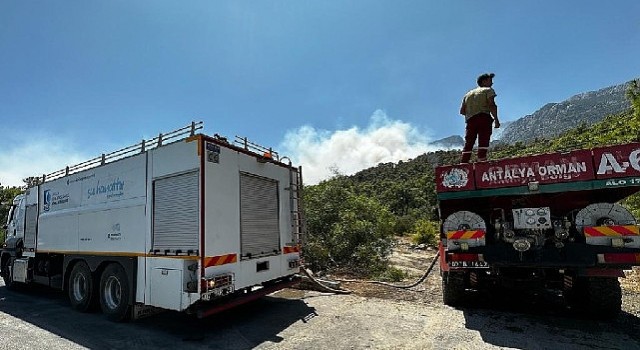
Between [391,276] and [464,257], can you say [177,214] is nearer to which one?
[464,257]

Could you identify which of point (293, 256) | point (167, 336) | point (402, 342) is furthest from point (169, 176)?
Answer: point (402, 342)

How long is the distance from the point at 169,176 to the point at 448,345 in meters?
5.22

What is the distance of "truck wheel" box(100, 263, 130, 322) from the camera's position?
6730 mm

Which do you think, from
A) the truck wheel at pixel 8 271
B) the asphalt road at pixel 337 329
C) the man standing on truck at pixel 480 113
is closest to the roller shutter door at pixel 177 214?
the asphalt road at pixel 337 329

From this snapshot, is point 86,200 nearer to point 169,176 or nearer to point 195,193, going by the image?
point 169,176

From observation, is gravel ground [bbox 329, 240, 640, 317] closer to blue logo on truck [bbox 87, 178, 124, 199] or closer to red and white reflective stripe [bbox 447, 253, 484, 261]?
red and white reflective stripe [bbox 447, 253, 484, 261]

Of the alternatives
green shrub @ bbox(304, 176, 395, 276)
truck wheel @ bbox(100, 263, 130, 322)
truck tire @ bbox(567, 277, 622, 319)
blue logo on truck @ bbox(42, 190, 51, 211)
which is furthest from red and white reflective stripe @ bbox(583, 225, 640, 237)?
blue logo on truck @ bbox(42, 190, 51, 211)

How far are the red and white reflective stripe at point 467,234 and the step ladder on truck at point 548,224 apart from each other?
0.05 feet

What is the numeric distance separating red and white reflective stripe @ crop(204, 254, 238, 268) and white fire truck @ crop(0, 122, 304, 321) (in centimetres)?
2

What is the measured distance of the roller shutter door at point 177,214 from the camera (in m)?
5.93

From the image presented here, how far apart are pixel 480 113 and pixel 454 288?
354 centimetres

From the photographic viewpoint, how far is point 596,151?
527 cm

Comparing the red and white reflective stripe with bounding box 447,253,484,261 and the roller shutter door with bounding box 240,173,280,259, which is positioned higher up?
the roller shutter door with bounding box 240,173,280,259

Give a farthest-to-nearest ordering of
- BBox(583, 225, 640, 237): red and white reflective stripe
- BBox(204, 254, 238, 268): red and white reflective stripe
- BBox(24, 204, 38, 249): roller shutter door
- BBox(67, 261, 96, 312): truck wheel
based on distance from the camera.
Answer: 1. BBox(24, 204, 38, 249): roller shutter door
2. BBox(67, 261, 96, 312): truck wheel
3. BBox(204, 254, 238, 268): red and white reflective stripe
4. BBox(583, 225, 640, 237): red and white reflective stripe
